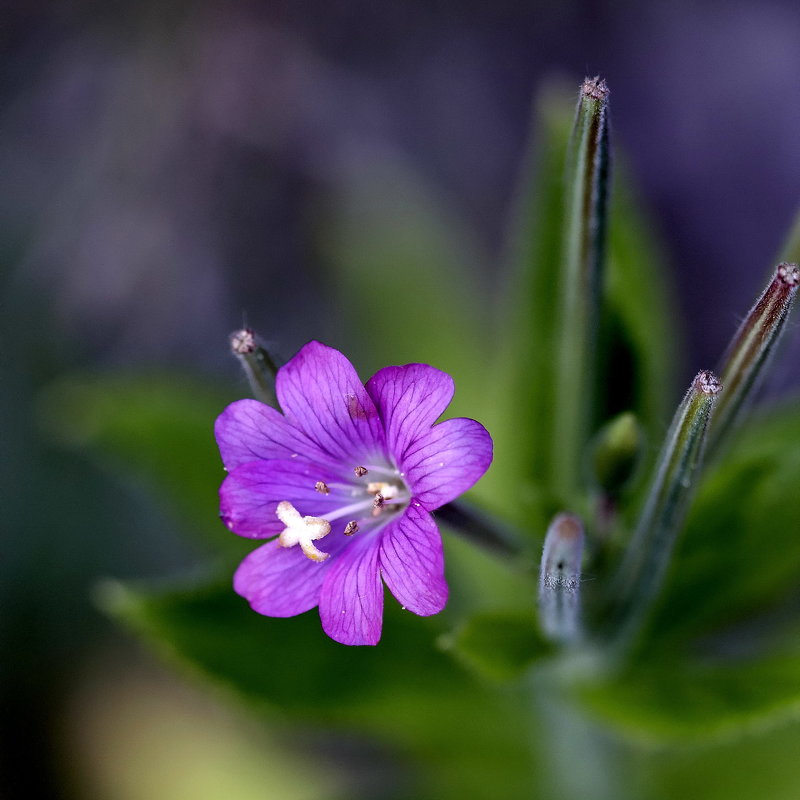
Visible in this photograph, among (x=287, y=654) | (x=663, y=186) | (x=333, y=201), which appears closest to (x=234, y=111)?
(x=333, y=201)

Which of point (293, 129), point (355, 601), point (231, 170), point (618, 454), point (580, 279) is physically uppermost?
point (293, 129)

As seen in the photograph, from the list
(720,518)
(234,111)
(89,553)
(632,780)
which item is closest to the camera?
(720,518)

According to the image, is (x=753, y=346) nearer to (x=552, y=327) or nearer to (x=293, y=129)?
(x=552, y=327)

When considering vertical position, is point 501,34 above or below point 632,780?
above

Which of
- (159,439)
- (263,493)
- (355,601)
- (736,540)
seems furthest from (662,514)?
(159,439)

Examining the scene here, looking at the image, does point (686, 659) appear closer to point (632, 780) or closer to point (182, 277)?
point (632, 780)

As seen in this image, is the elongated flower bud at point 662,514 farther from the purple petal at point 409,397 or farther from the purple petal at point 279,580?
the purple petal at point 279,580

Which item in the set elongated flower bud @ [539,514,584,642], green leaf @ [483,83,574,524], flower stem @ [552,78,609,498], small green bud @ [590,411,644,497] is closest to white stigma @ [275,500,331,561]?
elongated flower bud @ [539,514,584,642]
